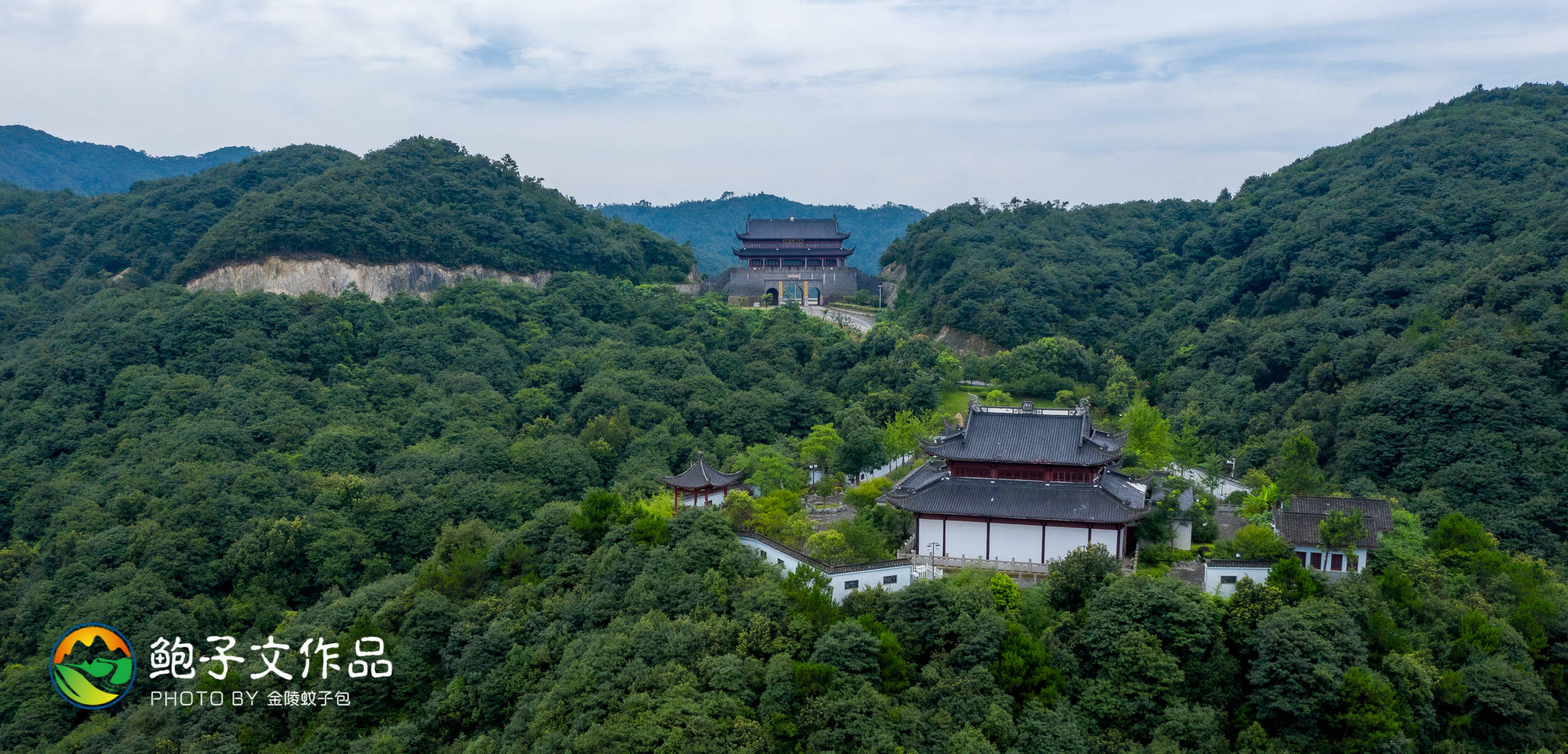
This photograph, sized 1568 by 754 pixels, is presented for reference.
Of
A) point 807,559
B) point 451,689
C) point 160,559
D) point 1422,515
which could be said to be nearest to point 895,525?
point 807,559

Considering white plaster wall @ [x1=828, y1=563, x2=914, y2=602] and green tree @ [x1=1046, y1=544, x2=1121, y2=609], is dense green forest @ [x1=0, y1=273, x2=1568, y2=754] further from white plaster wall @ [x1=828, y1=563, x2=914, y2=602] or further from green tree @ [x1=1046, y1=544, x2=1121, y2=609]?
white plaster wall @ [x1=828, y1=563, x2=914, y2=602]

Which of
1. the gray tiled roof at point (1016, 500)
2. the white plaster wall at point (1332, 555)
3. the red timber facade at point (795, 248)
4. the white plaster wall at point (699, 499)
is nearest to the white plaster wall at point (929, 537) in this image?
the gray tiled roof at point (1016, 500)

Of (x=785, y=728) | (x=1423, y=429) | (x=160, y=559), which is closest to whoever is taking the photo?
(x=785, y=728)

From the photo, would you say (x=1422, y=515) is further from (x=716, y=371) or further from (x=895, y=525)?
(x=716, y=371)

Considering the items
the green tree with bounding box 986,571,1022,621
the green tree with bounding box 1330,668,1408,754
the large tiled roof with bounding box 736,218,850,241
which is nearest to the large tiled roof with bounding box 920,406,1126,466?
the green tree with bounding box 986,571,1022,621

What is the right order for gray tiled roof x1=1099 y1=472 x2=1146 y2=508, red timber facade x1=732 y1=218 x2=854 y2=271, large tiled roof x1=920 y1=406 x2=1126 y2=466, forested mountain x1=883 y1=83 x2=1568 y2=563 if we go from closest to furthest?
gray tiled roof x1=1099 y1=472 x2=1146 y2=508 < large tiled roof x1=920 y1=406 x2=1126 y2=466 < forested mountain x1=883 y1=83 x2=1568 y2=563 < red timber facade x1=732 y1=218 x2=854 y2=271

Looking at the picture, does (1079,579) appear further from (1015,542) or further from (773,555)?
(773,555)
